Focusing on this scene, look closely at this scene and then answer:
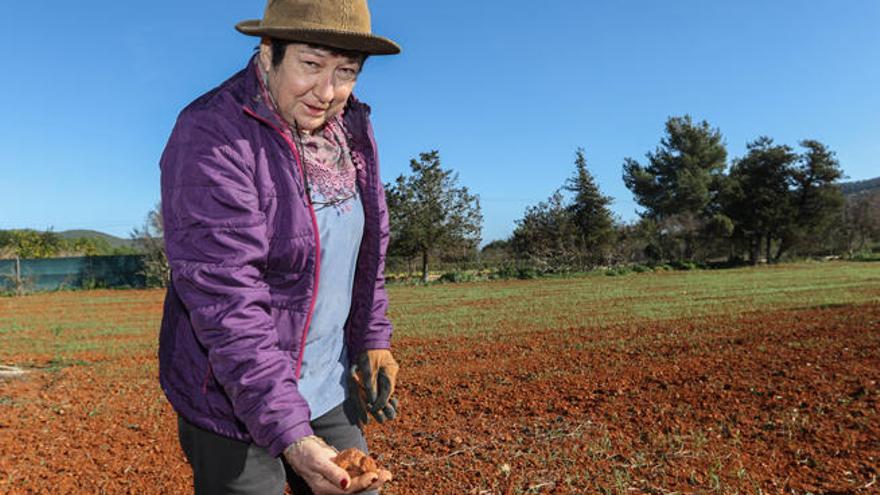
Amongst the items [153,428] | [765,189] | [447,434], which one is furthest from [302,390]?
[765,189]

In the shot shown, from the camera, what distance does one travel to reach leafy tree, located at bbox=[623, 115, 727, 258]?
43469mm

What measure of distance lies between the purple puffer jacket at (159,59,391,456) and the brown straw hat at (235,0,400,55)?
15cm

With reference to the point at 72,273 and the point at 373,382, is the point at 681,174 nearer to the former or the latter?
the point at 72,273

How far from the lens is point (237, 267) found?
138cm

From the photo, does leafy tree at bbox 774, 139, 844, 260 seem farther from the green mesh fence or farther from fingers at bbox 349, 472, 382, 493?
fingers at bbox 349, 472, 382, 493

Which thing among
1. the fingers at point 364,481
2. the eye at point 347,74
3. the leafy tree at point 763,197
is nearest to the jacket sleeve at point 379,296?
the eye at point 347,74

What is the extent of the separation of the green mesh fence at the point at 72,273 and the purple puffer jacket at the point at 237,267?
1166 inches

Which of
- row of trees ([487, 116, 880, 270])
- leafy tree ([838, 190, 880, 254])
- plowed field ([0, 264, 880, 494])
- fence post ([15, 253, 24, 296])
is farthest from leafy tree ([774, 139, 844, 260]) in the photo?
fence post ([15, 253, 24, 296])

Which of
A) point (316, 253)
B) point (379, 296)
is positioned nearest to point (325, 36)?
point (316, 253)

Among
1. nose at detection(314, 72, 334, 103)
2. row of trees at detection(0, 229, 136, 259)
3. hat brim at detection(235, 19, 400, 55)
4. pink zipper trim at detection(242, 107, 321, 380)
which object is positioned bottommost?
pink zipper trim at detection(242, 107, 321, 380)

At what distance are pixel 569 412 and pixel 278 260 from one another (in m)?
4.12

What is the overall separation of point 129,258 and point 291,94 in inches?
1217

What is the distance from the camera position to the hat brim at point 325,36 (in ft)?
5.02

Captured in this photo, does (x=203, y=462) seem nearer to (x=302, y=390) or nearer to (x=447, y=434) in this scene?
(x=302, y=390)
